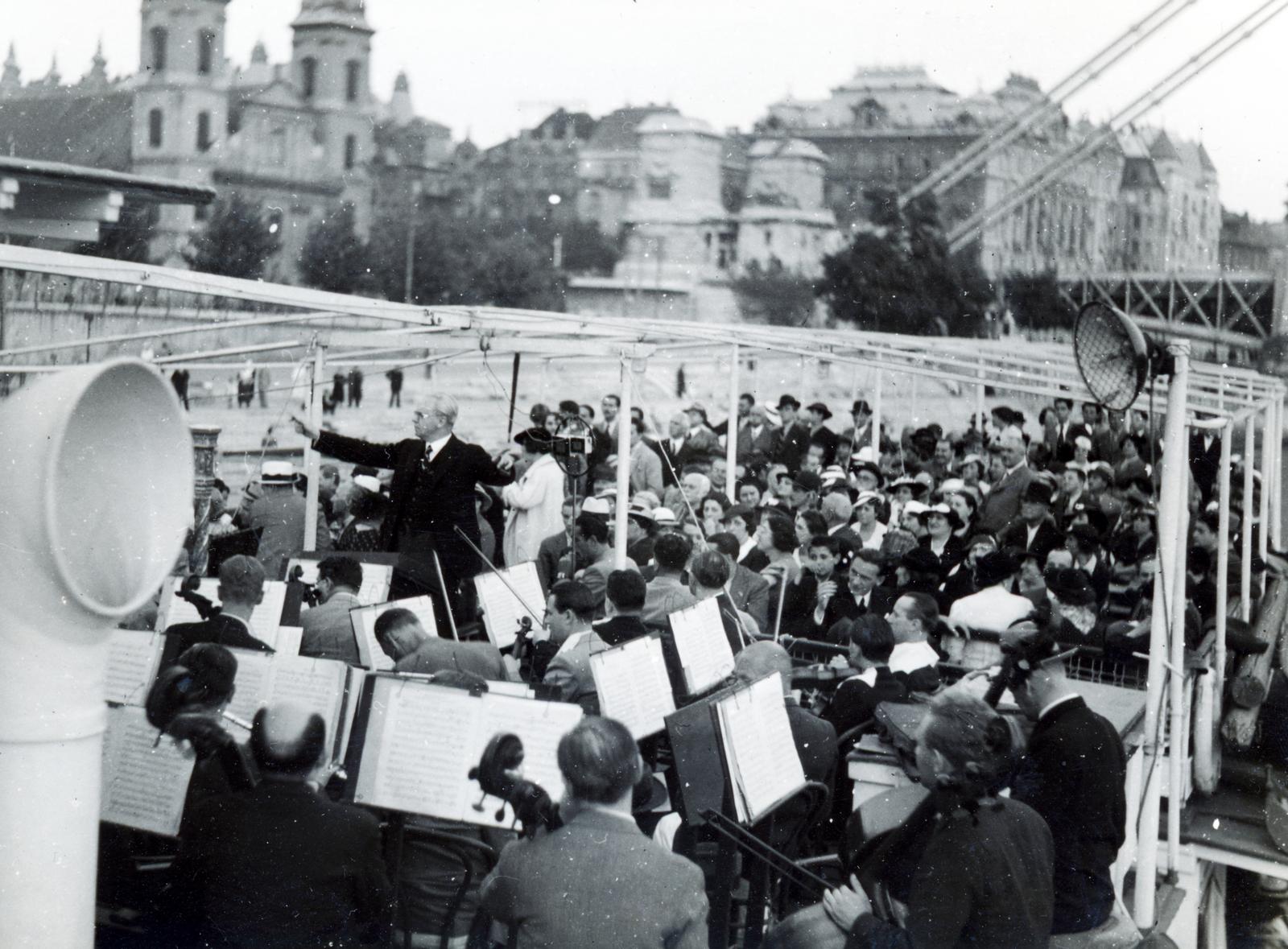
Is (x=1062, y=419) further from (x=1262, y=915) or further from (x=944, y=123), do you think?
(x=944, y=123)

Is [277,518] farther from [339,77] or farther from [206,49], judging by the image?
[339,77]

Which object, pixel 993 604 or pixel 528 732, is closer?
pixel 528 732

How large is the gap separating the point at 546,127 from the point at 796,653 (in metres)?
67.2

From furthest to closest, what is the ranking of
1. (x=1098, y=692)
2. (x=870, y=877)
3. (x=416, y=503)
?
(x=416, y=503) → (x=1098, y=692) → (x=870, y=877)

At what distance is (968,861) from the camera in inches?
124

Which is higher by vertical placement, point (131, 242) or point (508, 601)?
point (131, 242)

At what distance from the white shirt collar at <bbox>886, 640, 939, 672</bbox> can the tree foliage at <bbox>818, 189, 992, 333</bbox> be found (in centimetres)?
4016

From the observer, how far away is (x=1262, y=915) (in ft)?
26.7

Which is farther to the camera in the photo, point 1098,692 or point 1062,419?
point 1062,419

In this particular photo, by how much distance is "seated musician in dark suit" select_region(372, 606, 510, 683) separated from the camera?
499 cm

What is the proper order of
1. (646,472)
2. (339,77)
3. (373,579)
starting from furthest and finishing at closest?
(339,77) → (646,472) → (373,579)

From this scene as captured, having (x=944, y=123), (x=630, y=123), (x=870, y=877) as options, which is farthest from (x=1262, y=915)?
(x=630, y=123)

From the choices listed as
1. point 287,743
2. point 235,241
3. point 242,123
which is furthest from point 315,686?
point 242,123

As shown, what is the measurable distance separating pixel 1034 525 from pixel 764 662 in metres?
3.89
